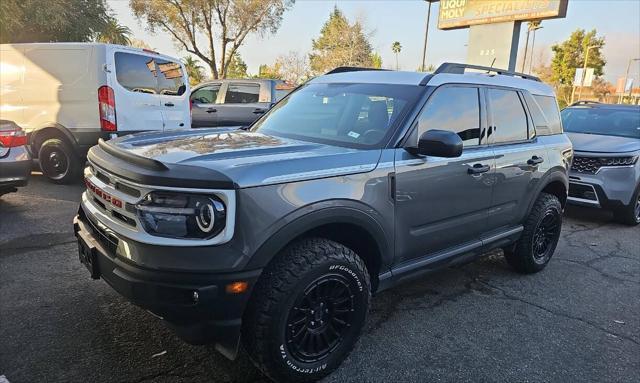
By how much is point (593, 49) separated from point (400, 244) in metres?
53.4

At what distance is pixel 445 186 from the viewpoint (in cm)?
315

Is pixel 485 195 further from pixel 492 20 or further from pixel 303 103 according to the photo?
pixel 492 20

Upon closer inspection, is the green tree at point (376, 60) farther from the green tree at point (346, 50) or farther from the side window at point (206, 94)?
the side window at point (206, 94)

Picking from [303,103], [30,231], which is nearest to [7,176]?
[30,231]

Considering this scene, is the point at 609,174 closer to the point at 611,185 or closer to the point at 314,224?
the point at 611,185

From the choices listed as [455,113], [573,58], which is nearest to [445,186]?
[455,113]

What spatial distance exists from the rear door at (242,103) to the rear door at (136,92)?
2876 mm

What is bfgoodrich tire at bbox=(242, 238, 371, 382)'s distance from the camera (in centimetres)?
229

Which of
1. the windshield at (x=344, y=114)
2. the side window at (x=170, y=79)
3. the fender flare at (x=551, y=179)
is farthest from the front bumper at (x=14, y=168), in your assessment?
the fender flare at (x=551, y=179)

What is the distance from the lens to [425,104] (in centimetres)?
312

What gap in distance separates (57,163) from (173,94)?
2.08m

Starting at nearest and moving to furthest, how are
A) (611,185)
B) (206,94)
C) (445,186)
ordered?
(445,186)
(611,185)
(206,94)

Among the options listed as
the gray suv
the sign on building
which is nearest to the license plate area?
the gray suv

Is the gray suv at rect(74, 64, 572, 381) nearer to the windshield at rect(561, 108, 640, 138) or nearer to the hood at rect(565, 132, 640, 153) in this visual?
the hood at rect(565, 132, 640, 153)
